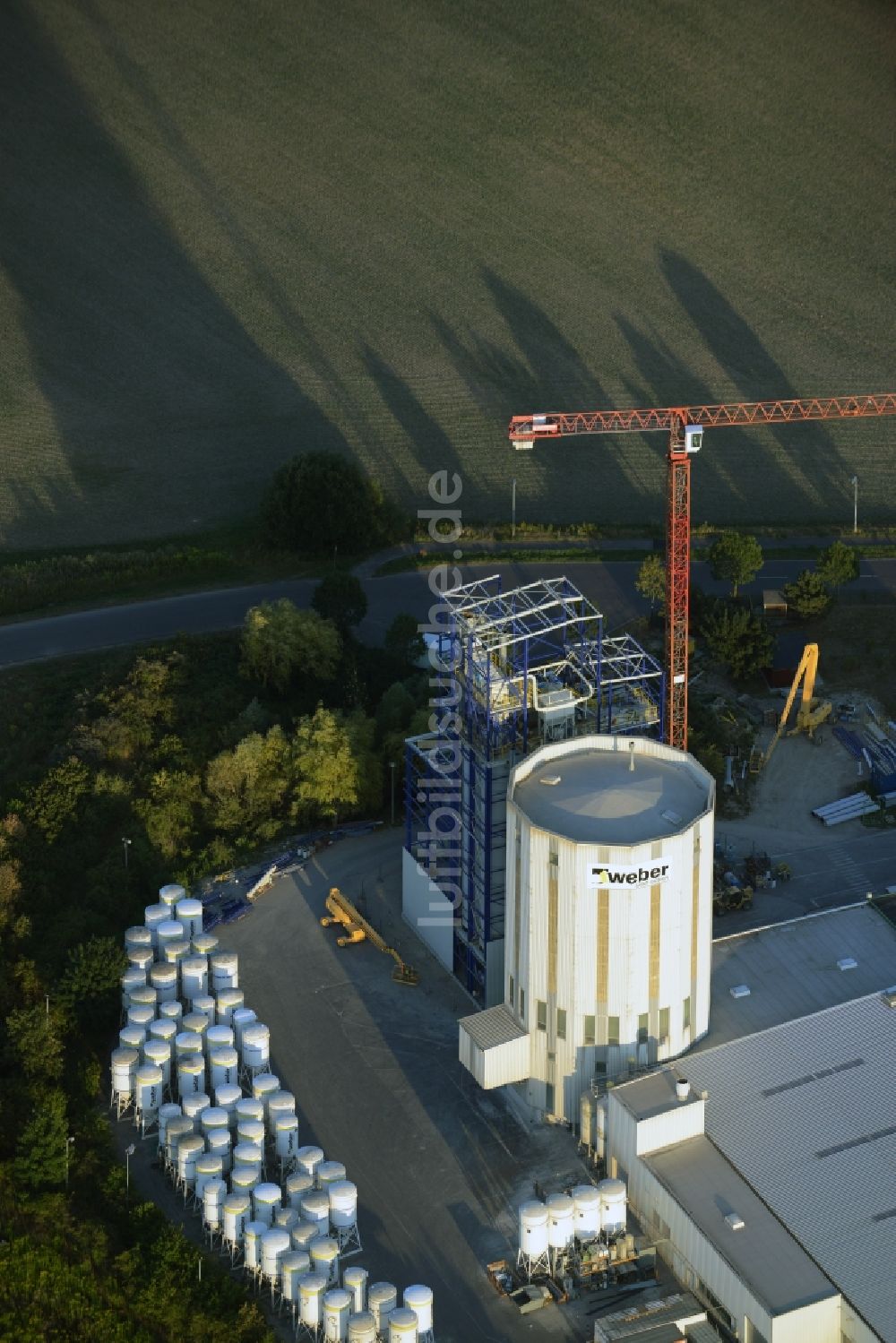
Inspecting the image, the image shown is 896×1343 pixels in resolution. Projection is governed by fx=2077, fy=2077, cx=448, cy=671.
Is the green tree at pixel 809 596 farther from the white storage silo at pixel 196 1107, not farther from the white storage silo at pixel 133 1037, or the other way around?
the white storage silo at pixel 196 1107

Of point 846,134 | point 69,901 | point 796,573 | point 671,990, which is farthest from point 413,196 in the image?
point 671,990

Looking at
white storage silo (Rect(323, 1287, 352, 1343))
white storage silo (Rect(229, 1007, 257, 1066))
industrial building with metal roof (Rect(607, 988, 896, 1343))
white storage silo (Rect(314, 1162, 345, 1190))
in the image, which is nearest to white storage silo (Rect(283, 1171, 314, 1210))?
white storage silo (Rect(314, 1162, 345, 1190))

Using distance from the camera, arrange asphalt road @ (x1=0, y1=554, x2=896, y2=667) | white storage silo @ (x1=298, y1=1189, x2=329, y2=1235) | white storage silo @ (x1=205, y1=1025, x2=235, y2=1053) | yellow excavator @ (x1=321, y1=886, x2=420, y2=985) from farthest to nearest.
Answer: asphalt road @ (x1=0, y1=554, x2=896, y2=667) < yellow excavator @ (x1=321, y1=886, x2=420, y2=985) < white storage silo @ (x1=205, y1=1025, x2=235, y2=1053) < white storage silo @ (x1=298, y1=1189, x2=329, y2=1235)

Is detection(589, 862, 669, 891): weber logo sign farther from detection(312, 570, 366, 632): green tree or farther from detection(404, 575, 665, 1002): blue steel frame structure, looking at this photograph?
detection(312, 570, 366, 632): green tree

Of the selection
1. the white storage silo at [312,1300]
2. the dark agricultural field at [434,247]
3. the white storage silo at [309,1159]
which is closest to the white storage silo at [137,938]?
the white storage silo at [309,1159]

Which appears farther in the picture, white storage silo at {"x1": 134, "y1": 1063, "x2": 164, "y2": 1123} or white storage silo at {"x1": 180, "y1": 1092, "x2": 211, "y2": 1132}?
white storage silo at {"x1": 134, "y1": 1063, "x2": 164, "y2": 1123}

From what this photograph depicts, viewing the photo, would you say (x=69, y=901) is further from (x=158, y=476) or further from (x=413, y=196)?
(x=413, y=196)

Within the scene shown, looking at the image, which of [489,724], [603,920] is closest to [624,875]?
[603,920]
